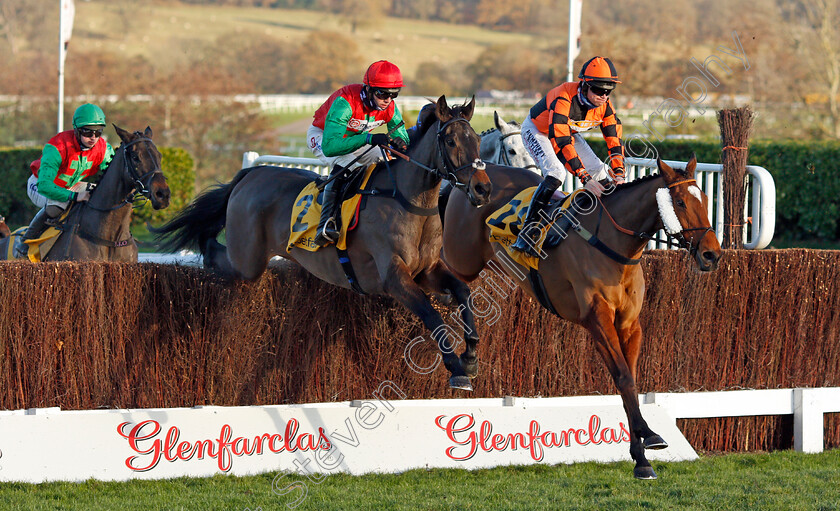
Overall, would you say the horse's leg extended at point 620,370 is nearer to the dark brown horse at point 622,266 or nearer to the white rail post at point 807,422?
the dark brown horse at point 622,266

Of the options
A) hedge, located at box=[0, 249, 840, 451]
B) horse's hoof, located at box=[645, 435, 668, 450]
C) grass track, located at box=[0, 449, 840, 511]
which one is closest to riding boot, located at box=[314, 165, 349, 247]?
hedge, located at box=[0, 249, 840, 451]

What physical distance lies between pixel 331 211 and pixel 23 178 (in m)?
13.7

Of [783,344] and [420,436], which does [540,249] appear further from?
[783,344]

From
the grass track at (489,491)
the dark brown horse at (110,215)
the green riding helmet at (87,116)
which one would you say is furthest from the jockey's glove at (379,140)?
the green riding helmet at (87,116)

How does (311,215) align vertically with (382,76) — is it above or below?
below

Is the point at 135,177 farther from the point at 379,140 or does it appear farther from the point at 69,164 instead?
the point at 379,140

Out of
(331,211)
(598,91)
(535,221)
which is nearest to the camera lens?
(535,221)

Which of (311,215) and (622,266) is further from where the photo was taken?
(311,215)

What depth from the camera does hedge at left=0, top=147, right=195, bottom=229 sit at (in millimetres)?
16516

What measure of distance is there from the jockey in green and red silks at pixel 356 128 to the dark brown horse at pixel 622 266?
3.16ft

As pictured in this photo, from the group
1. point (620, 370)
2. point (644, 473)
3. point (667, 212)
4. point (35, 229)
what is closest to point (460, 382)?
point (620, 370)

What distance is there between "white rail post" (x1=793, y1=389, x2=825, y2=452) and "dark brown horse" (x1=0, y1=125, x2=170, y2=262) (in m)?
4.41

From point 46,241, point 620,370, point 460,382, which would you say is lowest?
point 460,382

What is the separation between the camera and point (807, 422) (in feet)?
20.5
